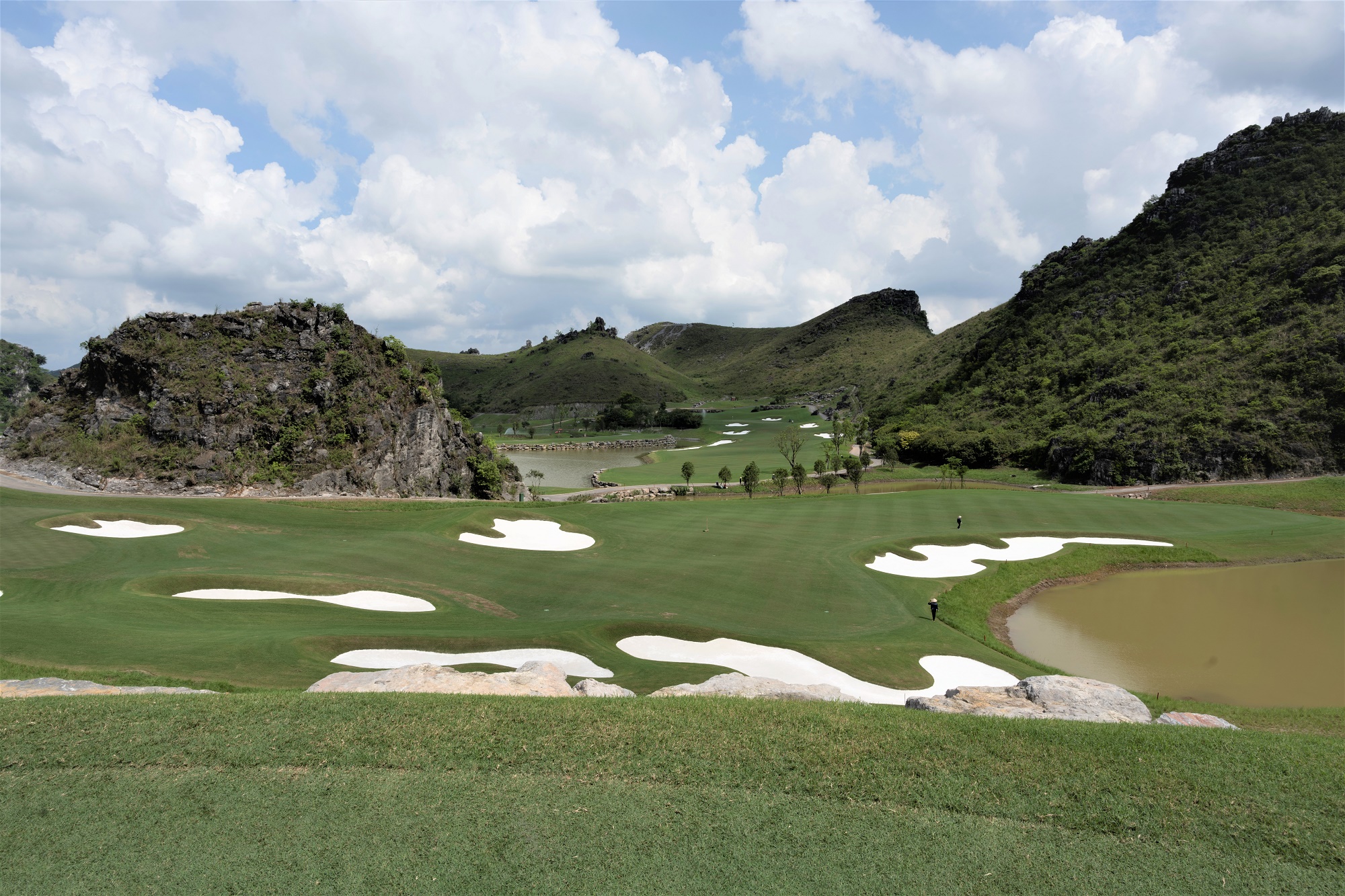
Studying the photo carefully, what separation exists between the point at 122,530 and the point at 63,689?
1810 centimetres

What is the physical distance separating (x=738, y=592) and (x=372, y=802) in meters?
15.8

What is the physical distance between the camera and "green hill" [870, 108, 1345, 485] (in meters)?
50.2

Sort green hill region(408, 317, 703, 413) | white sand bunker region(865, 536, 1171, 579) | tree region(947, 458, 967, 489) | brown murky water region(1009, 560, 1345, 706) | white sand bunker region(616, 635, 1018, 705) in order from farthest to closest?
1. green hill region(408, 317, 703, 413)
2. tree region(947, 458, 967, 489)
3. white sand bunker region(865, 536, 1171, 579)
4. brown murky water region(1009, 560, 1345, 706)
5. white sand bunker region(616, 635, 1018, 705)

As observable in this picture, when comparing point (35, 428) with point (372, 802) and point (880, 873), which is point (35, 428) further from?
point (880, 873)

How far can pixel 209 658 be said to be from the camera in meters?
12.9

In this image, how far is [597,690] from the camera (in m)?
10.6

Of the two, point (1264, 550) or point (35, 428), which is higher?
point (35, 428)

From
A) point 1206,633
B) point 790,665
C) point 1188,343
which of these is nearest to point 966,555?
point 1206,633

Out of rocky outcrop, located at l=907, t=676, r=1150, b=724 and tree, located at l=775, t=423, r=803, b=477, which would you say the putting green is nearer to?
rocky outcrop, located at l=907, t=676, r=1150, b=724

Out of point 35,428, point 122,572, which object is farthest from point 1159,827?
point 35,428

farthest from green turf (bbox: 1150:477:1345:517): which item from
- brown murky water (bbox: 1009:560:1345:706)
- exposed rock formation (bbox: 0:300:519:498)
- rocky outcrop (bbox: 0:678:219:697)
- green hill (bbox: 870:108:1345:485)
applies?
exposed rock formation (bbox: 0:300:519:498)

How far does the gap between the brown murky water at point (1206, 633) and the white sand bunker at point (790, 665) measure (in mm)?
3895

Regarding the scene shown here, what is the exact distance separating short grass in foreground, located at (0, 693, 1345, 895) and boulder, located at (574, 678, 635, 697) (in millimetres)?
2323

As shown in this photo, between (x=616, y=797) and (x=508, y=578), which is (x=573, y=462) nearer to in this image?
(x=508, y=578)
